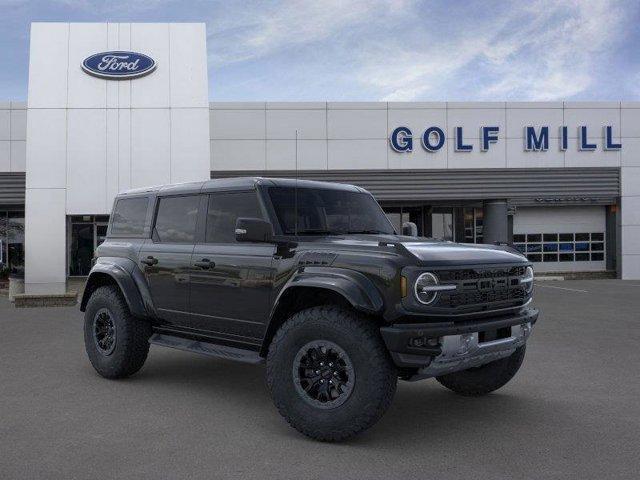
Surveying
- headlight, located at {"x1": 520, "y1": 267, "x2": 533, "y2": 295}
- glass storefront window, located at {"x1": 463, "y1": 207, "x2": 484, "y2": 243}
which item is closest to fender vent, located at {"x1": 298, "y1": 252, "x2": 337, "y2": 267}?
headlight, located at {"x1": 520, "y1": 267, "x2": 533, "y2": 295}

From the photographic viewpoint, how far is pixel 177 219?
20.1 feet

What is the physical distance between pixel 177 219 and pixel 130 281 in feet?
2.76

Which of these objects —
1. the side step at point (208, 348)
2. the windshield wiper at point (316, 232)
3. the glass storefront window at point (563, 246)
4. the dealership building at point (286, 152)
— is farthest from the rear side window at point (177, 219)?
the glass storefront window at point (563, 246)

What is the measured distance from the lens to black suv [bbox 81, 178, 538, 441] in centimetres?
425

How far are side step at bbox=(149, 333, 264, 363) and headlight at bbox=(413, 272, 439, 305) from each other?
150cm

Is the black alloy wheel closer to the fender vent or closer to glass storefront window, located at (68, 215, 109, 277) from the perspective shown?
the fender vent

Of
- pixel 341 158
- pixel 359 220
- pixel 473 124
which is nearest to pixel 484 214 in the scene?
pixel 473 124

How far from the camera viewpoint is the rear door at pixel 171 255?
227 inches

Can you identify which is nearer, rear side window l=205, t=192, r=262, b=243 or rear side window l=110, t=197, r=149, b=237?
rear side window l=205, t=192, r=262, b=243

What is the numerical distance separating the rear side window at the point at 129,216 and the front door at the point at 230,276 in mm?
1150

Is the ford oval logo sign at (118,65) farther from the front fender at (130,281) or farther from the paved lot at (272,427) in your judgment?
the front fender at (130,281)

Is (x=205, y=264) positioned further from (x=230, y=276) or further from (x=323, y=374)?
(x=323, y=374)

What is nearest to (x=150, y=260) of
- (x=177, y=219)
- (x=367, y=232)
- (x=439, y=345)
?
(x=177, y=219)

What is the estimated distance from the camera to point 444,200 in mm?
25266
